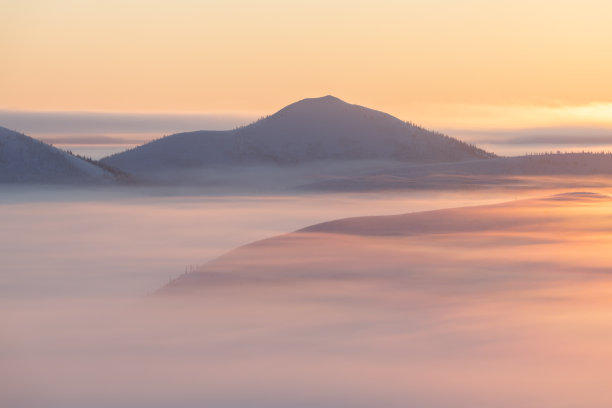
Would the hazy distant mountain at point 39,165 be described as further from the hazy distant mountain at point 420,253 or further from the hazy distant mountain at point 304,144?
the hazy distant mountain at point 420,253

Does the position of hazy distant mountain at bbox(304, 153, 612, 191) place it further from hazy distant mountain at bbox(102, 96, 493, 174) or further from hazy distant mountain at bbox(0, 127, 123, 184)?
hazy distant mountain at bbox(102, 96, 493, 174)

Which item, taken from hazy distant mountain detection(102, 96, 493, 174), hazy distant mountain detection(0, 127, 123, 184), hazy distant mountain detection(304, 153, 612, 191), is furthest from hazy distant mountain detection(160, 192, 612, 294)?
hazy distant mountain detection(102, 96, 493, 174)

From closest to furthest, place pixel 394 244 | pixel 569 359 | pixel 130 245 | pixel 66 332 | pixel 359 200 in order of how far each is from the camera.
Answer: pixel 569 359, pixel 66 332, pixel 394 244, pixel 130 245, pixel 359 200

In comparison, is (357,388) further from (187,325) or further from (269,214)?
(269,214)

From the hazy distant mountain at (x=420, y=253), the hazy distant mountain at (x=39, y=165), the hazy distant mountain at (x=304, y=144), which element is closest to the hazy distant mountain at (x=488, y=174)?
the hazy distant mountain at (x=39, y=165)

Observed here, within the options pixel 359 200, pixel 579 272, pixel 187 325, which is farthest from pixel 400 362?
pixel 359 200

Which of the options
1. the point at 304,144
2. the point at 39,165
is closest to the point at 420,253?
the point at 39,165

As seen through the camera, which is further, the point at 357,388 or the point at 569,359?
the point at 569,359
